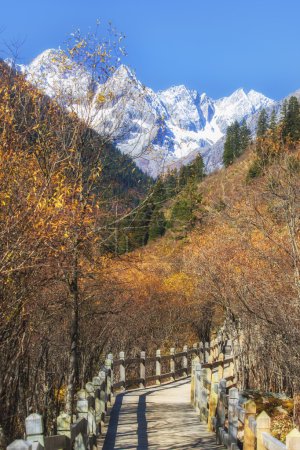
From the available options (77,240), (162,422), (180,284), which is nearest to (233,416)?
(162,422)

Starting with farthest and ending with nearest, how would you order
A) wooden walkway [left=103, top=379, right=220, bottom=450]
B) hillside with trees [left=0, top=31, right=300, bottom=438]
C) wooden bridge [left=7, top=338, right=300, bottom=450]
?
wooden walkway [left=103, top=379, right=220, bottom=450]
hillside with trees [left=0, top=31, right=300, bottom=438]
wooden bridge [left=7, top=338, right=300, bottom=450]

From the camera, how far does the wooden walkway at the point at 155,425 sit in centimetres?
991

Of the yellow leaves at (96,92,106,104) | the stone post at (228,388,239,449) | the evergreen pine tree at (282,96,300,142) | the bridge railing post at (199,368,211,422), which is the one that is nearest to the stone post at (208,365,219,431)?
the bridge railing post at (199,368,211,422)

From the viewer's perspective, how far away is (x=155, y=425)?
38.8 ft

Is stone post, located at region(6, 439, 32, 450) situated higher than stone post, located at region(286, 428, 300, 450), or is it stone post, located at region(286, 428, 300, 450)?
stone post, located at region(6, 439, 32, 450)

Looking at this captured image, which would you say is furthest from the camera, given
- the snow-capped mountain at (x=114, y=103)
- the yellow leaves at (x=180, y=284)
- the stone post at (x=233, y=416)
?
the yellow leaves at (x=180, y=284)

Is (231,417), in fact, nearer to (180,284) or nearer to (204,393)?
(204,393)

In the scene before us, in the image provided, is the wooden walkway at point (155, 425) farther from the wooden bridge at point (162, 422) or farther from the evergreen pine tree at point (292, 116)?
the evergreen pine tree at point (292, 116)

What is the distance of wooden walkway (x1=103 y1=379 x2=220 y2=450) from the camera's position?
991cm

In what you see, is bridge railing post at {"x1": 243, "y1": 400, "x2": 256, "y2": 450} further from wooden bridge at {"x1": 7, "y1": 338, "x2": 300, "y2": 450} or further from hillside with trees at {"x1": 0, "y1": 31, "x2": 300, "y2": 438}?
hillside with trees at {"x1": 0, "y1": 31, "x2": 300, "y2": 438}

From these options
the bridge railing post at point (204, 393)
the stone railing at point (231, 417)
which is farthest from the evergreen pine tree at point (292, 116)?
the stone railing at point (231, 417)

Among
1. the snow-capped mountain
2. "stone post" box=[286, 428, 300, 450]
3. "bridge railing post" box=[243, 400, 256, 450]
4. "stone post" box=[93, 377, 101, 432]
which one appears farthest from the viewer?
the snow-capped mountain

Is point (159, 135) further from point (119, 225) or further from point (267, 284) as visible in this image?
point (267, 284)

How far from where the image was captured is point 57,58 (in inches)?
470
